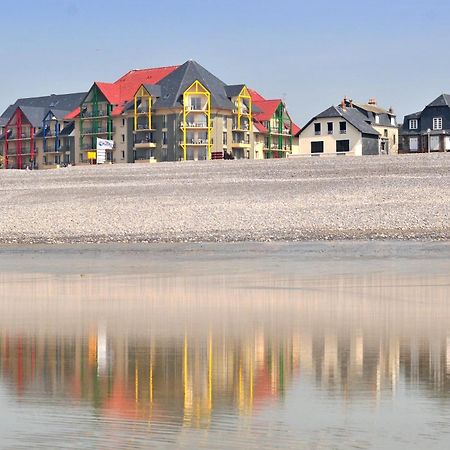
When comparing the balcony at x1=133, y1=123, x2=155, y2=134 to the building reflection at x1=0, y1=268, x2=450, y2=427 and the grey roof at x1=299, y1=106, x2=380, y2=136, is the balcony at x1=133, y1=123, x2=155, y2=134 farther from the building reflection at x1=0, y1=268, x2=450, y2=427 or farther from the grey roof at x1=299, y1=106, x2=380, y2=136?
the building reflection at x1=0, y1=268, x2=450, y2=427

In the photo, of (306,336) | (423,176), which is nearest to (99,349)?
(306,336)

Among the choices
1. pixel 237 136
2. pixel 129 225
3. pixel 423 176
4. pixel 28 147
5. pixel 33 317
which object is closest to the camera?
pixel 33 317

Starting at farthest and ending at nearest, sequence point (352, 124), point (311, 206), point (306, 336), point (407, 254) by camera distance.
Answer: point (352, 124)
point (311, 206)
point (407, 254)
point (306, 336)

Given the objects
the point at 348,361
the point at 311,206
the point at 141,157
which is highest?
the point at 141,157

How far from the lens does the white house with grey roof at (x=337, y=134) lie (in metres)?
100

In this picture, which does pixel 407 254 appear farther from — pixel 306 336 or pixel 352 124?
pixel 352 124

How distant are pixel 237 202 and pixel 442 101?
69.8m

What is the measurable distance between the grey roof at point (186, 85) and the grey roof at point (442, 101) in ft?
72.3

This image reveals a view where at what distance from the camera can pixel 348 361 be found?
44.9 ft

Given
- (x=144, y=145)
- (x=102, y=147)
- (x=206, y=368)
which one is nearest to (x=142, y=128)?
(x=144, y=145)

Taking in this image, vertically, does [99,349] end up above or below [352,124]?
below

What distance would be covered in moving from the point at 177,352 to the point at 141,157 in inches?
3587

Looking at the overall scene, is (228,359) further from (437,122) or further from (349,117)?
(437,122)

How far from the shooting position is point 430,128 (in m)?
112
